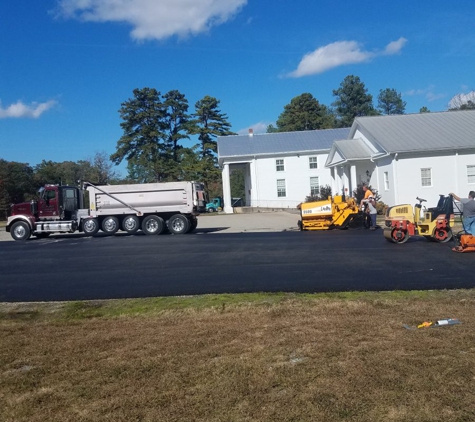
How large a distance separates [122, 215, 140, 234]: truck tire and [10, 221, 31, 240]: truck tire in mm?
4585

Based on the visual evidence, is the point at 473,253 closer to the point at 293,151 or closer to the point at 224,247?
the point at 224,247

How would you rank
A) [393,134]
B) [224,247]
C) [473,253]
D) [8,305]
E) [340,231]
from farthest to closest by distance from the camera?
1. [393,134]
2. [340,231]
3. [224,247]
4. [473,253]
5. [8,305]

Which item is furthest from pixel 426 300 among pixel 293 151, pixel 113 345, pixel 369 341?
pixel 293 151

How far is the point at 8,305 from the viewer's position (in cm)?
949

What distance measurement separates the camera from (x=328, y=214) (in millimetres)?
22156

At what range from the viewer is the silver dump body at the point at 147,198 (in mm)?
24969

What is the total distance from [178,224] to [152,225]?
120 centimetres

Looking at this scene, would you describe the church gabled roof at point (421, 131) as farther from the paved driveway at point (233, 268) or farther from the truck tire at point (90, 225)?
the truck tire at point (90, 225)

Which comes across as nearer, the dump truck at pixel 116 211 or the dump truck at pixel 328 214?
the dump truck at pixel 328 214

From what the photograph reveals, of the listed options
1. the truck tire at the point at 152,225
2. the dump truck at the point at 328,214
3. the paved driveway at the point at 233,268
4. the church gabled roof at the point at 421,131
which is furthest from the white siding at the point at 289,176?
the paved driveway at the point at 233,268

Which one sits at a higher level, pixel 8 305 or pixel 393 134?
pixel 393 134

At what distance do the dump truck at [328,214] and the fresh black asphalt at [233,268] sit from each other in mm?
3506

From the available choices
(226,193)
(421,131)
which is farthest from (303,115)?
(421,131)

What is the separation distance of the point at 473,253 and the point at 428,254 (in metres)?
1.04
